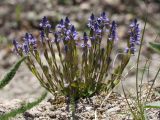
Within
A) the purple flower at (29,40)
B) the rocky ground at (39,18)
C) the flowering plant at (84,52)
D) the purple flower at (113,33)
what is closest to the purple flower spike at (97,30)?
the flowering plant at (84,52)

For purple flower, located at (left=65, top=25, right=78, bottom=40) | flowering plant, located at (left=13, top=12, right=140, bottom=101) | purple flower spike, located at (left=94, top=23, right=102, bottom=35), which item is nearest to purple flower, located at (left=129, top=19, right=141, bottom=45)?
flowering plant, located at (left=13, top=12, right=140, bottom=101)

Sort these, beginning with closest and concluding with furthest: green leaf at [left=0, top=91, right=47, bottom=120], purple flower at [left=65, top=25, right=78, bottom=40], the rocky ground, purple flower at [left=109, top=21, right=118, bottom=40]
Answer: green leaf at [left=0, top=91, right=47, bottom=120] < purple flower at [left=65, top=25, right=78, bottom=40] < purple flower at [left=109, top=21, right=118, bottom=40] < the rocky ground

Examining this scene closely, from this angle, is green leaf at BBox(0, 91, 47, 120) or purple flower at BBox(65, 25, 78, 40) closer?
green leaf at BBox(0, 91, 47, 120)

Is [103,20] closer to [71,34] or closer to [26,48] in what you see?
[71,34]

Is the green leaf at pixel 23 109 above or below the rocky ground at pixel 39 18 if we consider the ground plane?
below

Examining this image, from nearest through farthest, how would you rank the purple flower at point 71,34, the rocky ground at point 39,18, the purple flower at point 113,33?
1. the purple flower at point 71,34
2. the purple flower at point 113,33
3. the rocky ground at point 39,18

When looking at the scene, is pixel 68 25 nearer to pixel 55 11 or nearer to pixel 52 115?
pixel 52 115

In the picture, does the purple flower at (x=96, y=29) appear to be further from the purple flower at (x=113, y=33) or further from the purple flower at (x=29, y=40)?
the purple flower at (x=29, y=40)

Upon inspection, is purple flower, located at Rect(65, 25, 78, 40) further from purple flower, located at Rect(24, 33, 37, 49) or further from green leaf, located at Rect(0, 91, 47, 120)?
green leaf, located at Rect(0, 91, 47, 120)

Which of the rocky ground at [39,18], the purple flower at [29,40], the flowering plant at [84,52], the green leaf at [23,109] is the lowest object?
the green leaf at [23,109]

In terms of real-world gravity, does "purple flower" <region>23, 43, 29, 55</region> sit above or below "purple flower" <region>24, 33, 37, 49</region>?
below

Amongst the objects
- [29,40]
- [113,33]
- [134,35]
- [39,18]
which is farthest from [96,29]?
[39,18]

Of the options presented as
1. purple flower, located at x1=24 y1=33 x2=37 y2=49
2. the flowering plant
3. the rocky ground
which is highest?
the rocky ground
